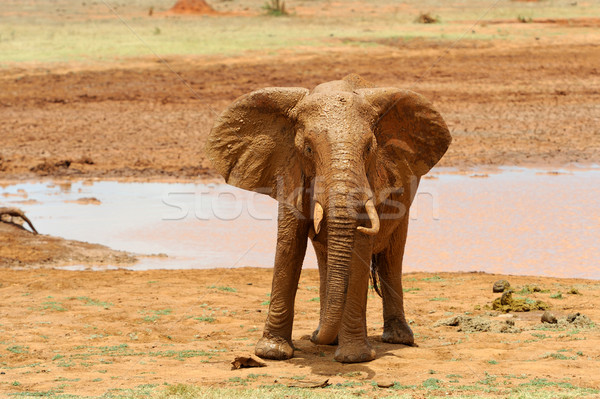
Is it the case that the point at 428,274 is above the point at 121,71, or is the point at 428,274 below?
below

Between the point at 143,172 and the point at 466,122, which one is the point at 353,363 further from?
the point at 466,122

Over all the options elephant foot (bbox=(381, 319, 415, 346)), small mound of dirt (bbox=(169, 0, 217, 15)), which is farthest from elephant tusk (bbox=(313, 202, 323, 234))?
small mound of dirt (bbox=(169, 0, 217, 15))

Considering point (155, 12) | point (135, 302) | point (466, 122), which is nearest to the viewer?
point (135, 302)

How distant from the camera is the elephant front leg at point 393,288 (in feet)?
25.9

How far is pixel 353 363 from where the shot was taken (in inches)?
279

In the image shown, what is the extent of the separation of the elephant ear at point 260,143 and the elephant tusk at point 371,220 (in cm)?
81

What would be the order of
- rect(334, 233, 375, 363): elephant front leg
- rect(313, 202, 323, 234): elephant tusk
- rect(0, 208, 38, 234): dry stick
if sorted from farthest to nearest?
rect(0, 208, 38, 234): dry stick, rect(334, 233, 375, 363): elephant front leg, rect(313, 202, 323, 234): elephant tusk

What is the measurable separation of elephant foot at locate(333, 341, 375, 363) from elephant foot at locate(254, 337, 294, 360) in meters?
0.45

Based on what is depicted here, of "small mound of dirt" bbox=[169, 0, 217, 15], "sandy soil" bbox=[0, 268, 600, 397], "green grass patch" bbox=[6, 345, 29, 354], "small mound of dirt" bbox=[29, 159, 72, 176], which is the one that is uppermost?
"small mound of dirt" bbox=[169, 0, 217, 15]

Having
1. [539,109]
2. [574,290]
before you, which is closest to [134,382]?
[574,290]

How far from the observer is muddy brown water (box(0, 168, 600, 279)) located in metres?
11.9

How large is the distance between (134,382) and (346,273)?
163 cm

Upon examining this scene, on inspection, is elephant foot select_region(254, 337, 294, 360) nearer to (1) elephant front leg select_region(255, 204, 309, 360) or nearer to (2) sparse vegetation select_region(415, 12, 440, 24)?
(1) elephant front leg select_region(255, 204, 309, 360)

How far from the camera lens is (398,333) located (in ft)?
25.8
